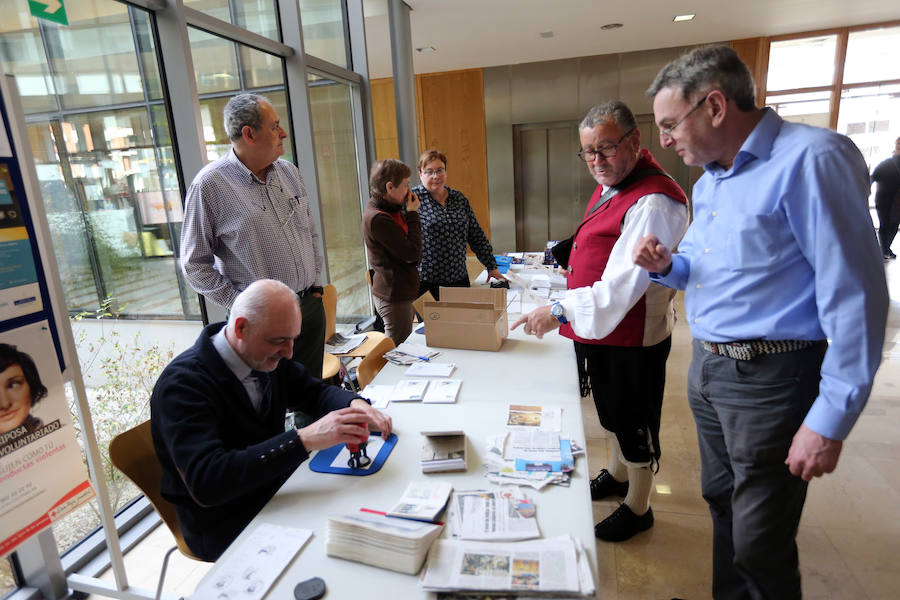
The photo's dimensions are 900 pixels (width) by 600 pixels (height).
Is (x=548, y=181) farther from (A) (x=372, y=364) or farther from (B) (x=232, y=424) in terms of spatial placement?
(B) (x=232, y=424)

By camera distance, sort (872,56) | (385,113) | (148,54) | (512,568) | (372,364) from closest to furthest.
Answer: (512,568), (372,364), (148,54), (872,56), (385,113)

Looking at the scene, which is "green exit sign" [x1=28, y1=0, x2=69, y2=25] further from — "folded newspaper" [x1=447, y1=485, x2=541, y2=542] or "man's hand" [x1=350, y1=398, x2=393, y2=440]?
"folded newspaper" [x1=447, y1=485, x2=541, y2=542]

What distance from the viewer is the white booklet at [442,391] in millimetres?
1876

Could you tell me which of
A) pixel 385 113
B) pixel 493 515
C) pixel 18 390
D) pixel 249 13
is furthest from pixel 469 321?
pixel 385 113

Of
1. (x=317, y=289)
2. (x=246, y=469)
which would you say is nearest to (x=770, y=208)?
(x=246, y=469)

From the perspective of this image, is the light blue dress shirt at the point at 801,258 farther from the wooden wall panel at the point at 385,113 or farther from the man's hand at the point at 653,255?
the wooden wall panel at the point at 385,113

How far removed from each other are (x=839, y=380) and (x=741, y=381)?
23 centimetres

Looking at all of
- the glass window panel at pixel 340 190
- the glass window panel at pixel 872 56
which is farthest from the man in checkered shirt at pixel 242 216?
the glass window panel at pixel 872 56

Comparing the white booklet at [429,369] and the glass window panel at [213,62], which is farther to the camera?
the glass window panel at [213,62]

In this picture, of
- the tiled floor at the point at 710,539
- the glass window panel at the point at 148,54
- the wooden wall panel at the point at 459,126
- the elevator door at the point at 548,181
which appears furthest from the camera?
the wooden wall panel at the point at 459,126

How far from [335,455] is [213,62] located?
293cm

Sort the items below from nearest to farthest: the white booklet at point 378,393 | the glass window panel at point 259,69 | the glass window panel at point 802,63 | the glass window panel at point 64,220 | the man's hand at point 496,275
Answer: the white booklet at point 378,393
the glass window panel at point 64,220
the glass window panel at point 259,69
the man's hand at point 496,275
the glass window panel at point 802,63

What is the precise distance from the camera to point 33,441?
1673mm

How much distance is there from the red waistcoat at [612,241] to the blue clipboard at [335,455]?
0.91 m
